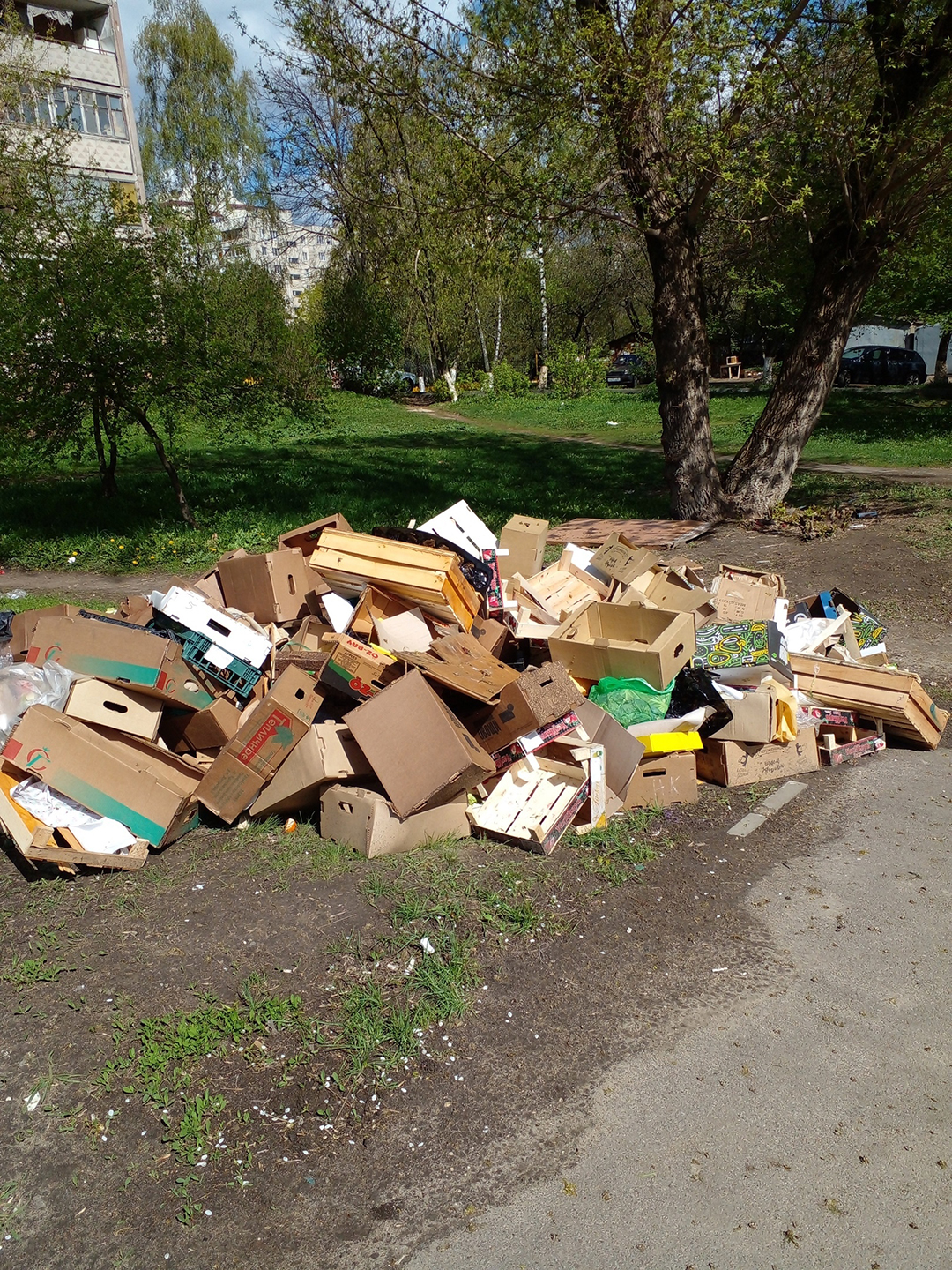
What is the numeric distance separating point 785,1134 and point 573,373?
32759mm

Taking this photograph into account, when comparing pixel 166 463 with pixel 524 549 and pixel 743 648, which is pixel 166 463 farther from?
pixel 743 648

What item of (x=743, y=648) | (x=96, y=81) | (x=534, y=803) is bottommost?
(x=534, y=803)

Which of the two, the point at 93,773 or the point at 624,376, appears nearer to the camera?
the point at 93,773

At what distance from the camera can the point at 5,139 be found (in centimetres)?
1279

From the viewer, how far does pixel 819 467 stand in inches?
648

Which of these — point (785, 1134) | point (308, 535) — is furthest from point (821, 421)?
point (785, 1134)

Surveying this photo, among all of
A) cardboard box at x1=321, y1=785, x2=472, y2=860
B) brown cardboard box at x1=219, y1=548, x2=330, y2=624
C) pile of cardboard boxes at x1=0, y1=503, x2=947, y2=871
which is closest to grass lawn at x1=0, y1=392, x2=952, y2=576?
brown cardboard box at x1=219, y1=548, x2=330, y2=624

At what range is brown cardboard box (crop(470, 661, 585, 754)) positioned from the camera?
445 centimetres

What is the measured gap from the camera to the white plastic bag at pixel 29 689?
459 centimetres

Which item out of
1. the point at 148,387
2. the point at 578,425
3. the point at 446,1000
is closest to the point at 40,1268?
the point at 446,1000

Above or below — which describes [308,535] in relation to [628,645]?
above

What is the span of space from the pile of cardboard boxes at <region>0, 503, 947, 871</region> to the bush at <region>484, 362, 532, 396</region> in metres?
29.9

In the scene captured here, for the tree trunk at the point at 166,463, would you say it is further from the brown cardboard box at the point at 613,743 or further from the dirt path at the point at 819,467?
the dirt path at the point at 819,467

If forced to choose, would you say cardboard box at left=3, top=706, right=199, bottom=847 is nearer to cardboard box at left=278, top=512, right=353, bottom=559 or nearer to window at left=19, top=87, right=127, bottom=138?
cardboard box at left=278, top=512, right=353, bottom=559
